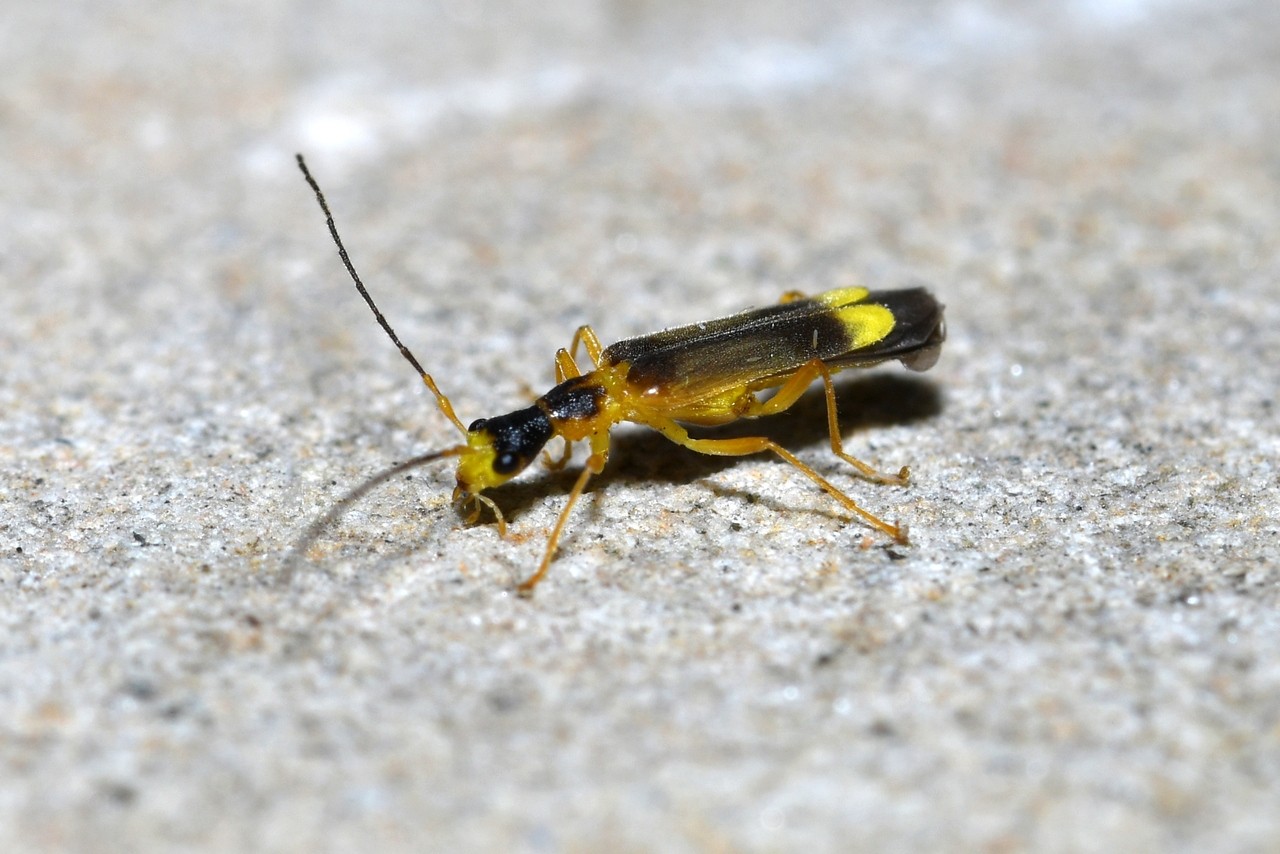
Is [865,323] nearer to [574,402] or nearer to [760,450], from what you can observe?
[760,450]

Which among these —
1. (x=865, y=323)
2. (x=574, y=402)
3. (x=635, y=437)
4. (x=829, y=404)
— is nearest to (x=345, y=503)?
(x=574, y=402)

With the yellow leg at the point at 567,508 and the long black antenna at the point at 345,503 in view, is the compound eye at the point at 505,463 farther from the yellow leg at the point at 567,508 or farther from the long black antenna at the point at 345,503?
the yellow leg at the point at 567,508

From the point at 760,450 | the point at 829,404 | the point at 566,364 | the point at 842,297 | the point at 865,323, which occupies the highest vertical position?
the point at 566,364

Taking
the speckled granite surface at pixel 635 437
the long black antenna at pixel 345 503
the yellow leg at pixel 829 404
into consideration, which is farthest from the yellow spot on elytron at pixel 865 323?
the long black antenna at pixel 345 503

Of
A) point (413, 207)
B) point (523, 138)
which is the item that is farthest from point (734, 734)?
point (523, 138)

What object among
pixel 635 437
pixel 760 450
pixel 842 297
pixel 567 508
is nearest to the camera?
pixel 567 508

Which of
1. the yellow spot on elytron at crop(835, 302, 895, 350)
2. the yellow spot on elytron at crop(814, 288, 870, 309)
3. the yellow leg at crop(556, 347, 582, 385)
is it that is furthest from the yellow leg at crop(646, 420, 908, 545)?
the yellow spot on elytron at crop(814, 288, 870, 309)

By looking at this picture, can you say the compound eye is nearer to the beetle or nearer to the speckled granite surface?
the beetle

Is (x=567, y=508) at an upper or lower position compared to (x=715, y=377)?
lower

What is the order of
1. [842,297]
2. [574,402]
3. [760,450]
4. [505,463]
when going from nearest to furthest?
[505,463]
[574,402]
[760,450]
[842,297]
